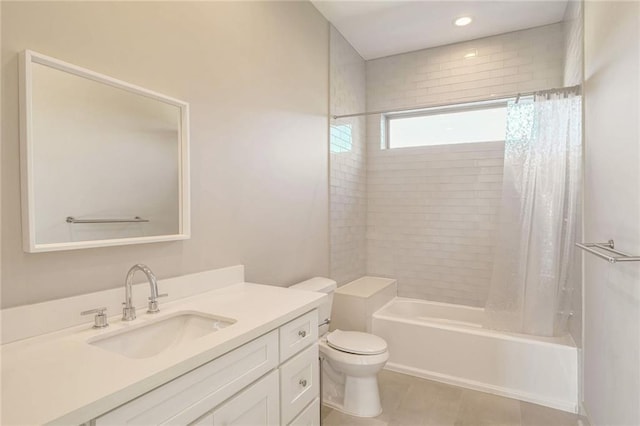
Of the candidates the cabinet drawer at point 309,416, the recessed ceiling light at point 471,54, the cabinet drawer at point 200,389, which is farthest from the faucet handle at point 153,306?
the recessed ceiling light at point 471,54

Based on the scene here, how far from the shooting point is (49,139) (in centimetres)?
119

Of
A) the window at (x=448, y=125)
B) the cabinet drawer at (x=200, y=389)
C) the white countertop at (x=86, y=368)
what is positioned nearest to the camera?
the white countertop at (x=86, y=368)

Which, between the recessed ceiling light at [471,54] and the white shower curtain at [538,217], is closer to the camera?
the white shower curtain at [538,217]

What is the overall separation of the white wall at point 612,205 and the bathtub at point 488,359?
0.19m

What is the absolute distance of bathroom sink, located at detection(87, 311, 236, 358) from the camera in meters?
1.23

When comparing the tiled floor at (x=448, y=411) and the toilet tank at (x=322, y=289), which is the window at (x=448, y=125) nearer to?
the toilet tank at (x=322, y=289)

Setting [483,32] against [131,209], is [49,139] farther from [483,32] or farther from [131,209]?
[483,32]

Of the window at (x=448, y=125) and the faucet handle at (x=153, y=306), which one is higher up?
the window at (x=448, y=125)

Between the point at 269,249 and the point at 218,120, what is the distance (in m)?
0.87

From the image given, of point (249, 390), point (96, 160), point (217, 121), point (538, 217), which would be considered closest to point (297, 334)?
point (249, 390)

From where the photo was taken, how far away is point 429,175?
347cm

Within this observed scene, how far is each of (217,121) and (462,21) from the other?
2.39 metres

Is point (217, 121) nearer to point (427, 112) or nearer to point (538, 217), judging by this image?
point (538, 217)

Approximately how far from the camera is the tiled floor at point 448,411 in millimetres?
2123
